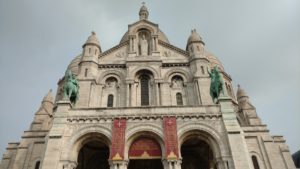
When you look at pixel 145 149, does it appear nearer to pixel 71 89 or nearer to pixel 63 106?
pixel 63 106

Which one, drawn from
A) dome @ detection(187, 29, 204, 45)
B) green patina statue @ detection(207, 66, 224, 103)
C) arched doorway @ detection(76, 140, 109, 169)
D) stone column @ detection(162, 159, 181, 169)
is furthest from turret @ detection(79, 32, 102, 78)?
stone column @ detection(162, 159, 181, 169)

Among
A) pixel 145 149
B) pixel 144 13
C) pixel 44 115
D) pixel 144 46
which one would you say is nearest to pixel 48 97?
pixel 44 115

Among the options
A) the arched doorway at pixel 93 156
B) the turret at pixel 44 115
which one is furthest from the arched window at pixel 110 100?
the turret at pixel 44 115

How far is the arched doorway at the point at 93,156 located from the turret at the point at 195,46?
12688 mm

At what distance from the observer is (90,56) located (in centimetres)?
2708

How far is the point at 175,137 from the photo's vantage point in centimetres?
1745

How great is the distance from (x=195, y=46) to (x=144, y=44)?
5.27 meters

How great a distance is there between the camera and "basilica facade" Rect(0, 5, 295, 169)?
56.9 feet

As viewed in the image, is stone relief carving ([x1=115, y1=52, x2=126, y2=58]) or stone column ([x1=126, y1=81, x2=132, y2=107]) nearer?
stone column ([x1=126, y1=81, x2=132, y2=107])

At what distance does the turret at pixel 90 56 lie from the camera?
1014 inches

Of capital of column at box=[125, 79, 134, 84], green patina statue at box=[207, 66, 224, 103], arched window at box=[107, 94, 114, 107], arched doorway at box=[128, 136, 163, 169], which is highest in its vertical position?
capital of column at box=[125, 79, 134, 84]

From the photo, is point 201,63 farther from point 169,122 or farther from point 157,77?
point 169,122

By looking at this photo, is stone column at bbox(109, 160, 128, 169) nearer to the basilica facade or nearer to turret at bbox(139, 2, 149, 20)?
the basilica facade

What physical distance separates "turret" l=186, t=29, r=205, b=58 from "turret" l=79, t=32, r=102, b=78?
938cm
